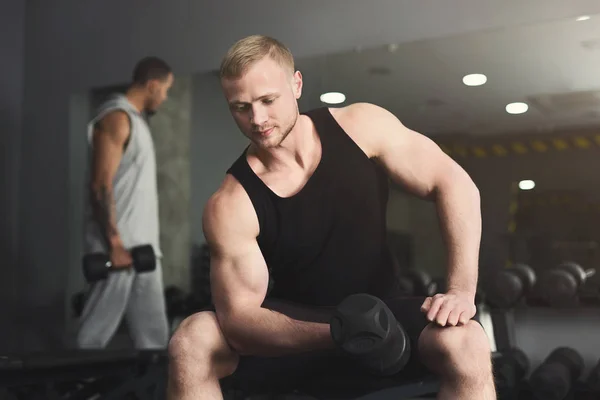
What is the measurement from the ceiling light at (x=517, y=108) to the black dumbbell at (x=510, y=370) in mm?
652

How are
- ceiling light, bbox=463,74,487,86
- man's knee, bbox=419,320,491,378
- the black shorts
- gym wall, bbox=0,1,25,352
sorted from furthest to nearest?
gym wall, bbox=0,1,25,352, ceiling light, bbox=463,74,487,86, the black shorts, man's knee, bbox=419,320,491,378

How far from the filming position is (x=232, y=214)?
1761 millimetres

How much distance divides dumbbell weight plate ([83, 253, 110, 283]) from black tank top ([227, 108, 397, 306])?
951 mm

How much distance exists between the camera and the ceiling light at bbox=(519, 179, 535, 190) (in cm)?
200

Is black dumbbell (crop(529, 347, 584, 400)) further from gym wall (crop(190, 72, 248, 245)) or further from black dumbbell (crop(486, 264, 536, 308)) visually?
gym wall (crop(190, 72, 248, 245))

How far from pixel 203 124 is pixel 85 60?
0.74 m

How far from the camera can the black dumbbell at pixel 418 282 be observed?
6.61 feet

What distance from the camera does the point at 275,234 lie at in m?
1.76

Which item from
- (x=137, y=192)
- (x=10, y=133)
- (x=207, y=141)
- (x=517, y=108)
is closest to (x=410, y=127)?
(x=517, y=108)

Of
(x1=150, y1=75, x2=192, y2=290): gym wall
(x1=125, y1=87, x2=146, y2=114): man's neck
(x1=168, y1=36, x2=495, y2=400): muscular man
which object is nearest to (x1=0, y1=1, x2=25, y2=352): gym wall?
(x1=125, y1=87, x2=146, y2=114): man's neck

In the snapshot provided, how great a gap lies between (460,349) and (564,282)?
68cm

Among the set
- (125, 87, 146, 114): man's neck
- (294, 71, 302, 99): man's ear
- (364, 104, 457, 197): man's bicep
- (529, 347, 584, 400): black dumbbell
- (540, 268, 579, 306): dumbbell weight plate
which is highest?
(125, 87, 146, 114): man's neck

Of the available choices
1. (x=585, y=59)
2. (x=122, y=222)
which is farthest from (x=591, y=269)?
(x=122, y=222)

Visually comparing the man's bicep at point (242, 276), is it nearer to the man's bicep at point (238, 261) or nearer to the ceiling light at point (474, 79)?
the man's bicep at point (238, 261)
